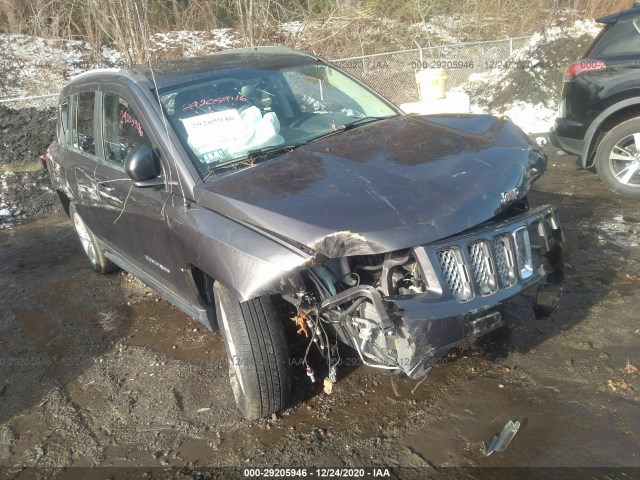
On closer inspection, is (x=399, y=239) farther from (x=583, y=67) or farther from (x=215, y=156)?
(x=583, y=67)

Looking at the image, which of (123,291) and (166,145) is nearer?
(166,145)

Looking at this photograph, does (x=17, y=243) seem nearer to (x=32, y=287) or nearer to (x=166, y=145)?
(x=32, y=287)

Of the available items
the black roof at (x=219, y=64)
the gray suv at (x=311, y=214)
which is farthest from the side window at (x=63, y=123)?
the black roof at (x=219, y=64)

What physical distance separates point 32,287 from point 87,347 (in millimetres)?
1830

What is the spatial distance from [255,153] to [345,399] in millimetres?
1603

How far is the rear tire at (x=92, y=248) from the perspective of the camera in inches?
215

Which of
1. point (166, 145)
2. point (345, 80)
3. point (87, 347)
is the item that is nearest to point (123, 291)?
→ point (87, 347)

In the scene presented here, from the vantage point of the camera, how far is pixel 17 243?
7.45 meters

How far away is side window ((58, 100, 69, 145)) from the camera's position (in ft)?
17.2

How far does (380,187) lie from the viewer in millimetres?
2902

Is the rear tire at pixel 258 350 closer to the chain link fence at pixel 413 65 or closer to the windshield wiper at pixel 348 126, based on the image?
the windshield wiper at pixel 348 126

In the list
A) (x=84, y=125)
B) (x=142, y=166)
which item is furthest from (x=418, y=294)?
(x=84, y=125)


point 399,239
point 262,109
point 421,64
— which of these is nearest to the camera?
point 399,239

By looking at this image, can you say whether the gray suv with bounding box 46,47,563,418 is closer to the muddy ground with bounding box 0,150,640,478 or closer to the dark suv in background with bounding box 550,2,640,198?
the muddy ground with bounding box 0,150,640,478
